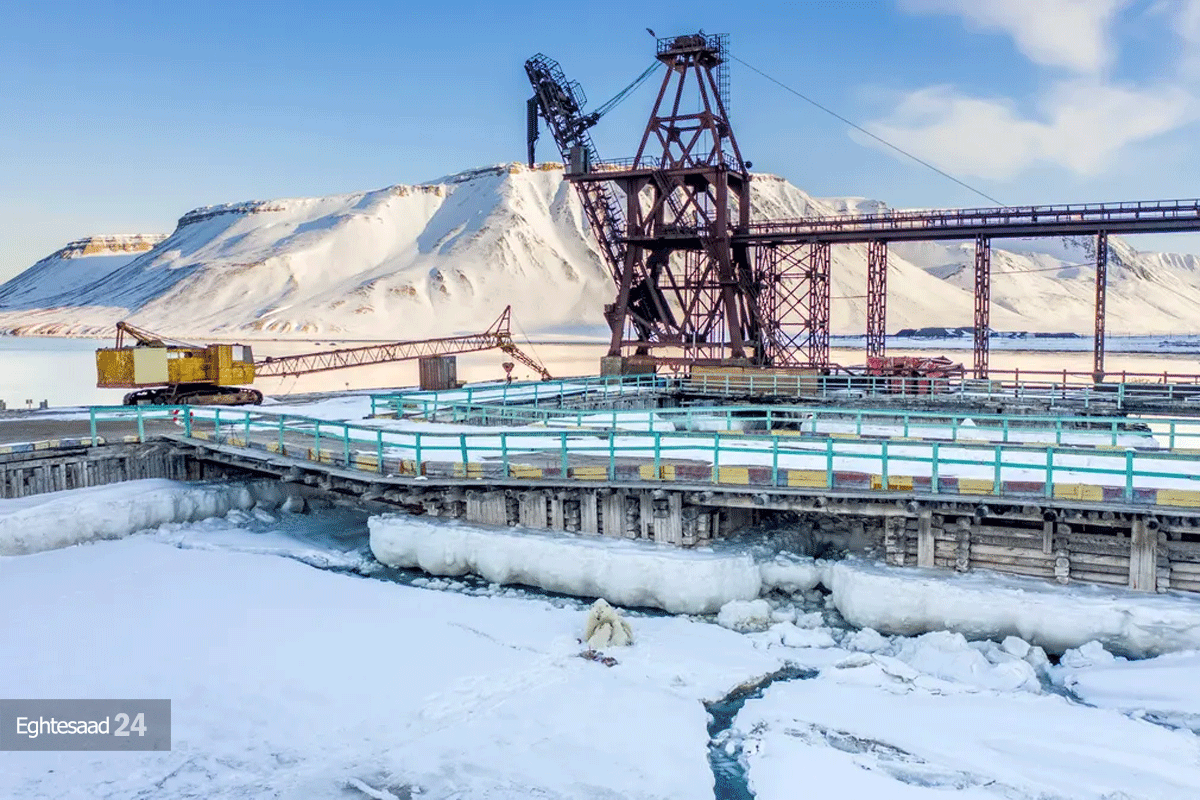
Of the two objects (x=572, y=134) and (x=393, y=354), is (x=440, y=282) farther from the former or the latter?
(x=572, y=134)

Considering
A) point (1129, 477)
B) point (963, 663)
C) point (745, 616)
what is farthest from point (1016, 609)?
point (745, 616)

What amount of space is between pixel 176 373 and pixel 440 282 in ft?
376

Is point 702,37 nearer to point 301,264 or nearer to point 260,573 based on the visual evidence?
point 260,573

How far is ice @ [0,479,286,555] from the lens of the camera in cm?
1803

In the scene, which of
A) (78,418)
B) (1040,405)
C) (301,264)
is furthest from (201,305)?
(1040,405)

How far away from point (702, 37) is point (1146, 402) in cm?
2206

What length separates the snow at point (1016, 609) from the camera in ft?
43.7

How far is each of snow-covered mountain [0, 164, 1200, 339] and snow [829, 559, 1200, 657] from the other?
391 feet

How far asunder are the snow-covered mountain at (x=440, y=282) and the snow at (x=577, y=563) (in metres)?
114

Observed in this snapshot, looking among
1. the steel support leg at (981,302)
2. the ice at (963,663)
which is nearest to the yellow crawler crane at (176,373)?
the ice at (963,663)

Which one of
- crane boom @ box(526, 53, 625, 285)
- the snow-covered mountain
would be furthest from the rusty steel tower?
the snow-covered mountain

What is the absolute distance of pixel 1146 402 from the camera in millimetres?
30672

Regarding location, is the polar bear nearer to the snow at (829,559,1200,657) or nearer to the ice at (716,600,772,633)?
the ice at (716,600,772,633)

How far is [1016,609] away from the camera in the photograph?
1396cm
